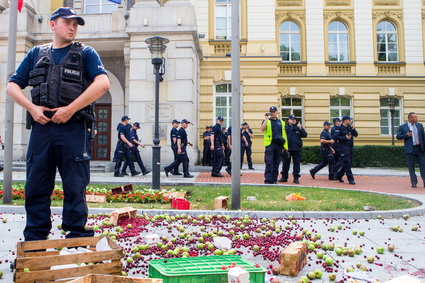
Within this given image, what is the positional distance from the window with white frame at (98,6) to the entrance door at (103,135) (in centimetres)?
549

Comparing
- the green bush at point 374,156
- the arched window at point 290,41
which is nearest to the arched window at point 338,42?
the arched window at point 290,41

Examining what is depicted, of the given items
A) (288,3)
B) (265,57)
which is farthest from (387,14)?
(265,57)

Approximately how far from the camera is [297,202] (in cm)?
702

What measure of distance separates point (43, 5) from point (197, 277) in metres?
21.9

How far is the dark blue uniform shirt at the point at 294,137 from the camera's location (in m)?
10.7

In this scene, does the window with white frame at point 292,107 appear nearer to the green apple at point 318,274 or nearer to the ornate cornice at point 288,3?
the ornate cornice at point 288,3

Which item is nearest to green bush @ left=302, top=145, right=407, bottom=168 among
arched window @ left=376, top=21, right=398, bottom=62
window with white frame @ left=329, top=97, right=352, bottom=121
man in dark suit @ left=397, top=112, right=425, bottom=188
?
window with white frame @ left=329, top=97, right=352, bottom=121

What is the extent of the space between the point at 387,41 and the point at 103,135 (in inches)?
760

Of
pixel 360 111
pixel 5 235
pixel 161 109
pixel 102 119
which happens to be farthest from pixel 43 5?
pixel 360 111

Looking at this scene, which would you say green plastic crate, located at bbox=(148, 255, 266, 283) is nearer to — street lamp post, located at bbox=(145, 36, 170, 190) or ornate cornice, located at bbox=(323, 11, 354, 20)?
street lamp post, located at bbox=(145, 36, 170, 190)

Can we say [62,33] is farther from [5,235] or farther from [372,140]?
[372,140]

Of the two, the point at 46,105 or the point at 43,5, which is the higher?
the point at 43,5

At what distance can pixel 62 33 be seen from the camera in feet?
9.96

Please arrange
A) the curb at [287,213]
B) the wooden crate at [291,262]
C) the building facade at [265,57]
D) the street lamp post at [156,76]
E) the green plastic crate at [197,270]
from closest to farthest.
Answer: the green plastic crate at [197,270], the wooden crate at [291,262], the curb at [287,213], the street lamp post at [156,76], the building facade at [265,57]
